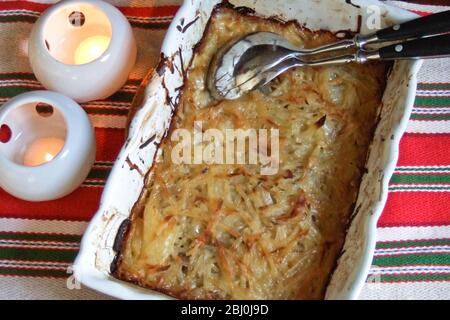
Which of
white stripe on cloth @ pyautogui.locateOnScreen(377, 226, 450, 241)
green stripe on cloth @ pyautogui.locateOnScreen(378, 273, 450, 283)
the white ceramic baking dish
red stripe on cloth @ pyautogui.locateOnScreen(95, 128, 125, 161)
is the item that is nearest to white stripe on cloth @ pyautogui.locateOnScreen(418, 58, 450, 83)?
the white ceramic baking dish

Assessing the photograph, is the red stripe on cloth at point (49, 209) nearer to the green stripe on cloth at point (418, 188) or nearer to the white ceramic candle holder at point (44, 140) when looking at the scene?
the white ceramic candle holder at point (44, 140)

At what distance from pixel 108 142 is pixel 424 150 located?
0.74 metres

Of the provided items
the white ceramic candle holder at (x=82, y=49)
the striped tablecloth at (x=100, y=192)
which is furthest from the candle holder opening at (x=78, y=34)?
the striped tablecloth at (x=100, y=192)

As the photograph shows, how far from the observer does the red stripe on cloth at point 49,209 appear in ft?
4.53

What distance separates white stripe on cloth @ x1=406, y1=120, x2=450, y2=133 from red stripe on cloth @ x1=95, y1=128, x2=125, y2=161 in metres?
0.69

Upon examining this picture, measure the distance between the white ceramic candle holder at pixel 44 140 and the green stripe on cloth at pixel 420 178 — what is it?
699mm

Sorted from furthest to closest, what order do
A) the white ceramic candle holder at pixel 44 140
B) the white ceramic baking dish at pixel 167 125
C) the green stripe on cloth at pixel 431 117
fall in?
1. the green stripe on cloth at pixel 431 117
2. the white ceramic candle holder at pixel 44 140
3. the white ceramic baking dish at pixel 167 125

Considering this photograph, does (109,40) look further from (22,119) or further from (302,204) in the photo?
(302,204)

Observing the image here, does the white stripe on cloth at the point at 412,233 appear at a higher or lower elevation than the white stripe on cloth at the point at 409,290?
higher

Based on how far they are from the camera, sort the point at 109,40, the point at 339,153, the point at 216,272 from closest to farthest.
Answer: the point at 216,272 < the point at 339,153 < the point at 109,40

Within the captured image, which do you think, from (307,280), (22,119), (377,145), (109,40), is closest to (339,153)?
(377,145)

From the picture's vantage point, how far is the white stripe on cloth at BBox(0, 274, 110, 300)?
4.32 ft

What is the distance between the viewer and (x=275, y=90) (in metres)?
1.37
